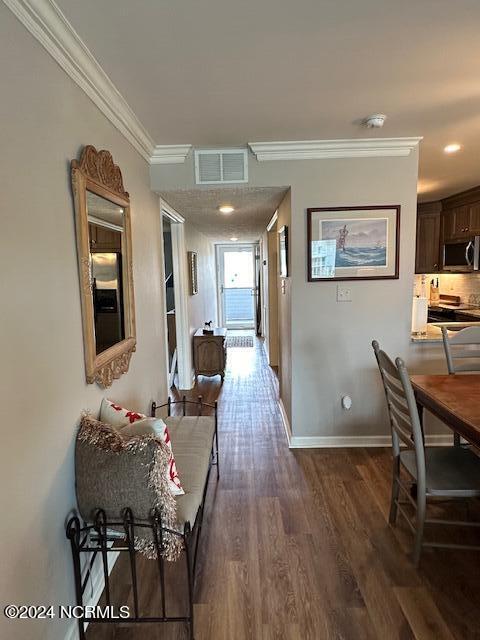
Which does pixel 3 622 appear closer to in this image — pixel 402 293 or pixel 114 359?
pixel 114 359

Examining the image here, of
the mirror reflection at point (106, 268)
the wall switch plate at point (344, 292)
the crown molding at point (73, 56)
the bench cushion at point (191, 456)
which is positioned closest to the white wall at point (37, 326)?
the crown molding at point (73, 56)

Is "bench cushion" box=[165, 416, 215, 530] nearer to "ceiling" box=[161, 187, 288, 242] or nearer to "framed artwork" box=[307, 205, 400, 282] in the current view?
"framed artwork" box=[307, 205, 400, 282]

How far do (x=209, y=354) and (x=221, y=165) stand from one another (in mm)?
2653

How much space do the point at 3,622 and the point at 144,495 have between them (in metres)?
0.51

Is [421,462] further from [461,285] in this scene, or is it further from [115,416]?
[461,285]

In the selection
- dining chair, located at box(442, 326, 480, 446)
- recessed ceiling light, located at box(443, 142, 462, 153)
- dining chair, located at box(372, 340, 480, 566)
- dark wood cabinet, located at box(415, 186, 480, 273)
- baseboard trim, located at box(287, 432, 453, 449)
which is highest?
recessed ceiling light, located at box(443, 142, 462, 153)

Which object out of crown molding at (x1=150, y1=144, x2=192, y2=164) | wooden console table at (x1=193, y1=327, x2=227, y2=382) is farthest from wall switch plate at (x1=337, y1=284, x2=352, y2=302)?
wooden console table at (x1=193, y1=327, x2=227, y2=382)

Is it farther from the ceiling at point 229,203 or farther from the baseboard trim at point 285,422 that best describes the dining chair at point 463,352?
the ceiling at point 229,203

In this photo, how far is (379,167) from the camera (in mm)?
2764

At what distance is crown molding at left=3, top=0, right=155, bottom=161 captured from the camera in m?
1.22

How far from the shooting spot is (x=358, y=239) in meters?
2.81

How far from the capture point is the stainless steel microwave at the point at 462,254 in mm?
4309

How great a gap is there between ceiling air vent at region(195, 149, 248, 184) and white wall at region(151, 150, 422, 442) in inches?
2.9

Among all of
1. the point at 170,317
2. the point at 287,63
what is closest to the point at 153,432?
the point at 287,63
